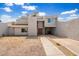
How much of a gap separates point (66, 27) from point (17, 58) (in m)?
8.98

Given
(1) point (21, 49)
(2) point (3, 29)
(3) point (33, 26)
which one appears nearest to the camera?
(1) point (21, 49)

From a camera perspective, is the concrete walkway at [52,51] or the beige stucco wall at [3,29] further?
the beige stucco wall at [3,29]

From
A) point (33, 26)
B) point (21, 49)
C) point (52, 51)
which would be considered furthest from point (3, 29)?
point (52, 51)

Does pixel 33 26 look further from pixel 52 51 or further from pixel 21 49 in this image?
pixel 52 51

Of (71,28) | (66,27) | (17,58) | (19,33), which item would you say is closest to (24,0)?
(17,58)

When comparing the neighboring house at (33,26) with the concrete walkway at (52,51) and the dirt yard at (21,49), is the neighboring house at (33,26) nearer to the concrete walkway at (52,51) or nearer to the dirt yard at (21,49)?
the dirt yard at (21,49)

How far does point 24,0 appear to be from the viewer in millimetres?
6406

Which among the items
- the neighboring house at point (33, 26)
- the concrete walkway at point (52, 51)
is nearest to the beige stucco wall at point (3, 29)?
the neighboring house at point (33, 26)

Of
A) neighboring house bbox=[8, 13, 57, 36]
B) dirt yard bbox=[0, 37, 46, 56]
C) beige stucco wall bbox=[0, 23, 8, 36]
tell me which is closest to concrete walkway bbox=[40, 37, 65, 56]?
dirt yard bbox=[0, 37, 46, 56]

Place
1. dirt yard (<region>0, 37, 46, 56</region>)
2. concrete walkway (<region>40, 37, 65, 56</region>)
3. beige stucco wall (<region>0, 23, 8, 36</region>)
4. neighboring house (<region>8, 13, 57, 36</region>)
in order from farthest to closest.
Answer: neighboring house (<region>8, 13, 57, 36</region>) < beige stucco wall (<region>0, 23, 8, 36</region>) < dirt yard (<region>0, 37, 46, 56</region>) < concrete walkway (<region>40, 37, 65, 56</region>)

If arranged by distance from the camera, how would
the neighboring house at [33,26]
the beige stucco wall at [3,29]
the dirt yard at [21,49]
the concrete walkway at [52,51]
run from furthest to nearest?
the neighboring house at [33,26] < the beige stucco wall at [3,29] < the dirt yard at [21,49] < the concrete walkway at [52,51]

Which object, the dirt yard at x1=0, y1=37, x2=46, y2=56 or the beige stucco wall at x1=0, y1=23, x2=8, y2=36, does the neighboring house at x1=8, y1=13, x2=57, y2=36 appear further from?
the dirt yard at x1=0, y1=37, x2=46, y2=56

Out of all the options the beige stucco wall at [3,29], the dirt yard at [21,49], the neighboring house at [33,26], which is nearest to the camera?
the dirt yard at [21,49]

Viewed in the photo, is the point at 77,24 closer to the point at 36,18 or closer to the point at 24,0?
the point at 24,0
